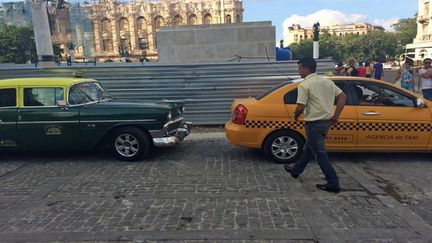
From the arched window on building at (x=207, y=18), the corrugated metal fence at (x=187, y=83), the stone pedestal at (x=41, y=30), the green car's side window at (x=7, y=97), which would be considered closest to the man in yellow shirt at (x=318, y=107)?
the green car's side window at (x=7, y=97)

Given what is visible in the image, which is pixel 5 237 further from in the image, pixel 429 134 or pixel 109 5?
pixel 109 5

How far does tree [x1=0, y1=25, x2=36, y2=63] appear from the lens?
224 feet

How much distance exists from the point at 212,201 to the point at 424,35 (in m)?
91.5

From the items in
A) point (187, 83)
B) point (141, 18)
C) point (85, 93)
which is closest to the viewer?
point (85, 93)

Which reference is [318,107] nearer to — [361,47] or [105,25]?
[361,47]

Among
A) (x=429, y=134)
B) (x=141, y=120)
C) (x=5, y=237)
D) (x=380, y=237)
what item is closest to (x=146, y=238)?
(x=5, y=237)

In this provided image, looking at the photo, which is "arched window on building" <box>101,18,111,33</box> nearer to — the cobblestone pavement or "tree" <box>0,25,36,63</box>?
"tree" <box>0,25,36,63</box>

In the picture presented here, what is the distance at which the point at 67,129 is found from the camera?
6617mm

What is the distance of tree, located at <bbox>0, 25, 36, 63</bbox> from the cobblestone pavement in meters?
70.1

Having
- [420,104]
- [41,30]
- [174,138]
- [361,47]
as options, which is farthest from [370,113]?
[361,47]

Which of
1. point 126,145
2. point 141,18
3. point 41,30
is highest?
point 141,18

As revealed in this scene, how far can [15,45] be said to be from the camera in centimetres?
6956

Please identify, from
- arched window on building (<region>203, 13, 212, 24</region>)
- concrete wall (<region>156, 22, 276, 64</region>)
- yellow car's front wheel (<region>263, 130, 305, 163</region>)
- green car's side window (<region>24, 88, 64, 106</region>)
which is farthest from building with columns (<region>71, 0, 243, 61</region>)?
yellow car's front wheel (<region>263, 130, 305, 163</region>)

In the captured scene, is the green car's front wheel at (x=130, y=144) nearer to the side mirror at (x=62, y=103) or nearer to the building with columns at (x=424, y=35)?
the side mirror at (x=62, y=103)
